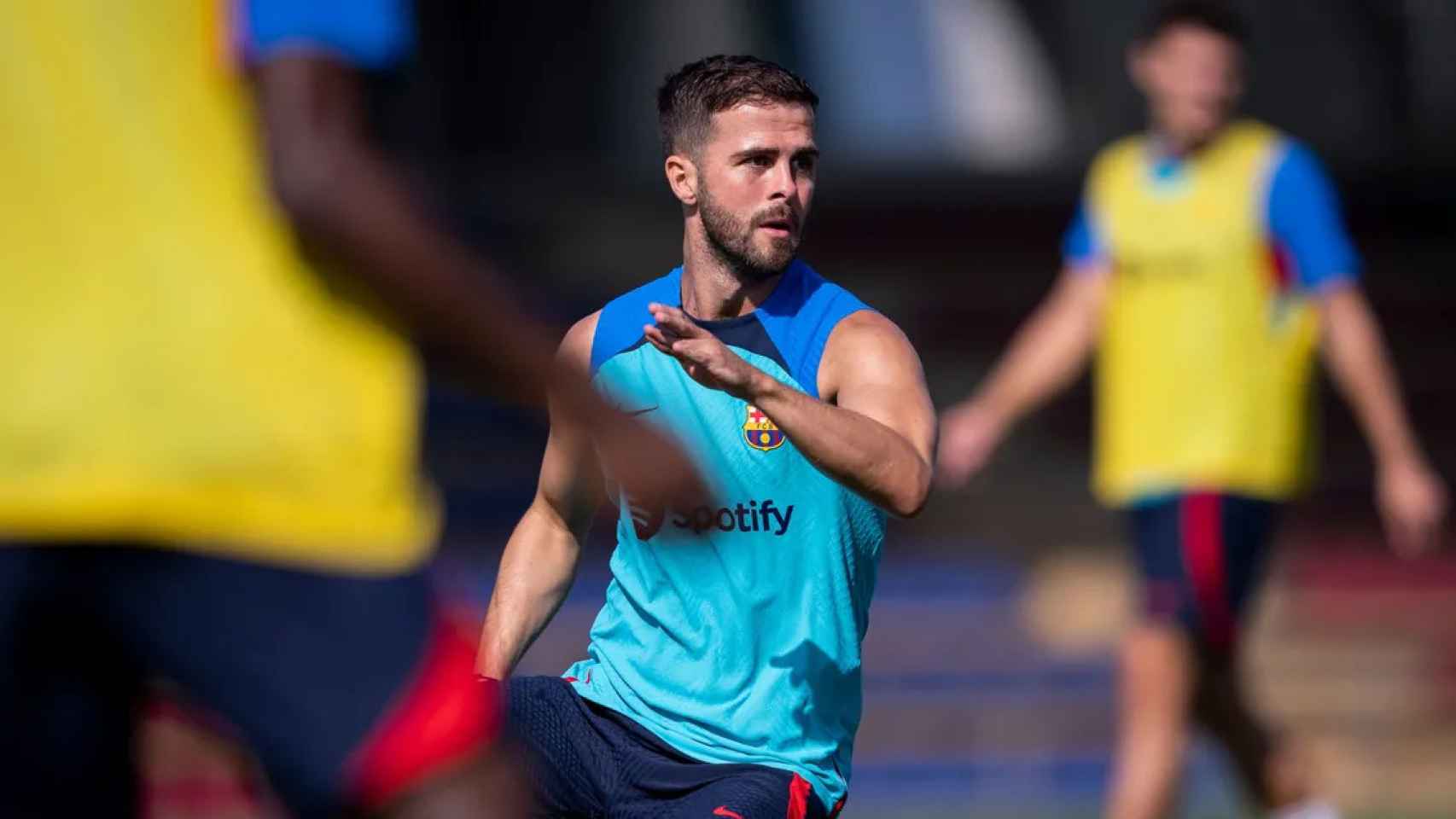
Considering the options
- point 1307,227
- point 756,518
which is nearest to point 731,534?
point 756,518

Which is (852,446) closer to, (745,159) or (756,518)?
(756,518)

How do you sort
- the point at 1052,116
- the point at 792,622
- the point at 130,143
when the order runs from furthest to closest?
the point at 1052,116, the point at 792,622, the point at 130,143

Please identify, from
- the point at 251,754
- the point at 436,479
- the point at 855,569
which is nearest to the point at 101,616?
the point at 251,754

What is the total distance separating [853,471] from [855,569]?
15.6 inches

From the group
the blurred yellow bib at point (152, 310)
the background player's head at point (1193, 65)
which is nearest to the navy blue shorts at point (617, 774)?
the blurred yellow bib at point (152, 310)

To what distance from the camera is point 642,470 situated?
2.44 metres

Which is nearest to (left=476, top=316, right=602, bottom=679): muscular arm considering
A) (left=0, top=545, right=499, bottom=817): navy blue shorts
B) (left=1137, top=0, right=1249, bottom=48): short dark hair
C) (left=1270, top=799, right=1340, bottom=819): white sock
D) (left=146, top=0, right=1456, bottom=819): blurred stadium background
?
(left=0, top=545, right=499, bottom=817): navy blue shorts

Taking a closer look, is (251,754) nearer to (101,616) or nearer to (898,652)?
(101,616)

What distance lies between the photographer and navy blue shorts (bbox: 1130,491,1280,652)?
21.9 feet

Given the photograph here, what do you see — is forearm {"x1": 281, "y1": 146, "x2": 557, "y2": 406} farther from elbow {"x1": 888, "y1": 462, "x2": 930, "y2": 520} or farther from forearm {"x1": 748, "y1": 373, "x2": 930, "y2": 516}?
elbow {"x1": 888, "y1": 462, "x2": 930, "y2": 520}

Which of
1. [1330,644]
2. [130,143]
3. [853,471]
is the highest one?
[130,143]

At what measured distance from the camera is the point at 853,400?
3686mm

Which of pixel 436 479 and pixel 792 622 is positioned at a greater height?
pixel 792 622

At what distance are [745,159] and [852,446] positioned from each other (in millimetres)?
522
